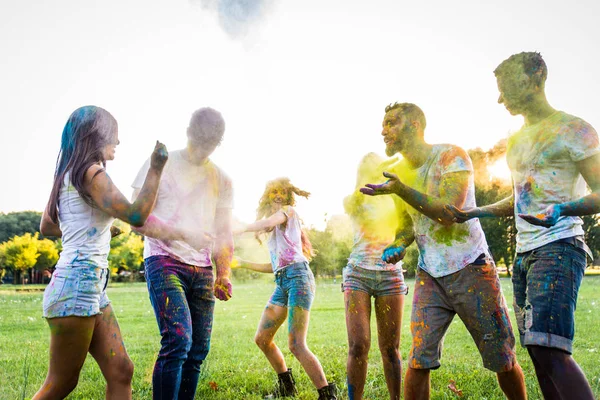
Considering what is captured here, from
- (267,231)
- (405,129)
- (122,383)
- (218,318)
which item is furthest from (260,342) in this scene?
(218,318)

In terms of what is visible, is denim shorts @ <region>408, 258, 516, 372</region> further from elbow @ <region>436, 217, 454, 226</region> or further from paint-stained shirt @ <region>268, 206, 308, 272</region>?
paint-stained shirt @ <region>268, 206, 308, 272</region>

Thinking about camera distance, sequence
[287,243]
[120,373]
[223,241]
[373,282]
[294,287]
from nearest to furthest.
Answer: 1. [120,373]
2. [223,241]
3. [373,282]
4. [294,287]
5. [287,243]

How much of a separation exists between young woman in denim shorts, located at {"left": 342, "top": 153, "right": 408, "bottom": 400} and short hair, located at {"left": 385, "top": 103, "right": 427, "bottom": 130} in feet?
2.77

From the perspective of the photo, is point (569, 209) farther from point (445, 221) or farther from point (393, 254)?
point (393, 254)

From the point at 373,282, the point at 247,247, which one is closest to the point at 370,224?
the point at 373,282

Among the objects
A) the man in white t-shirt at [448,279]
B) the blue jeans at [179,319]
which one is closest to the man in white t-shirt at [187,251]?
the blue jeans at [179,319]

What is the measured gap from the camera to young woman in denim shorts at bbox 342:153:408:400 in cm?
448

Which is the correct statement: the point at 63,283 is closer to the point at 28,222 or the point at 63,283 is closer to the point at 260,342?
the point at 260,342

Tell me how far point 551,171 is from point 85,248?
9.40 ft

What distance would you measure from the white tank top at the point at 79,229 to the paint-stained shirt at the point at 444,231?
2.13 meters

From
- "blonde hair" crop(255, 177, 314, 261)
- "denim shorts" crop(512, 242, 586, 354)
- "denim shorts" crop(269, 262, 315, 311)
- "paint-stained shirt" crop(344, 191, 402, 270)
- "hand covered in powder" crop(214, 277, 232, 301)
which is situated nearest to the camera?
"denim shorts" crop(512, 242, 586, 354)

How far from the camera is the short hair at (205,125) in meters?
4.04

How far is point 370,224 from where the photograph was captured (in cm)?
484

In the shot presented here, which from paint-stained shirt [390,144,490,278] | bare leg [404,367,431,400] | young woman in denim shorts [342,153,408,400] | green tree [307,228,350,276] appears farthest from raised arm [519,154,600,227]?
green tree [307,228,350,276]
